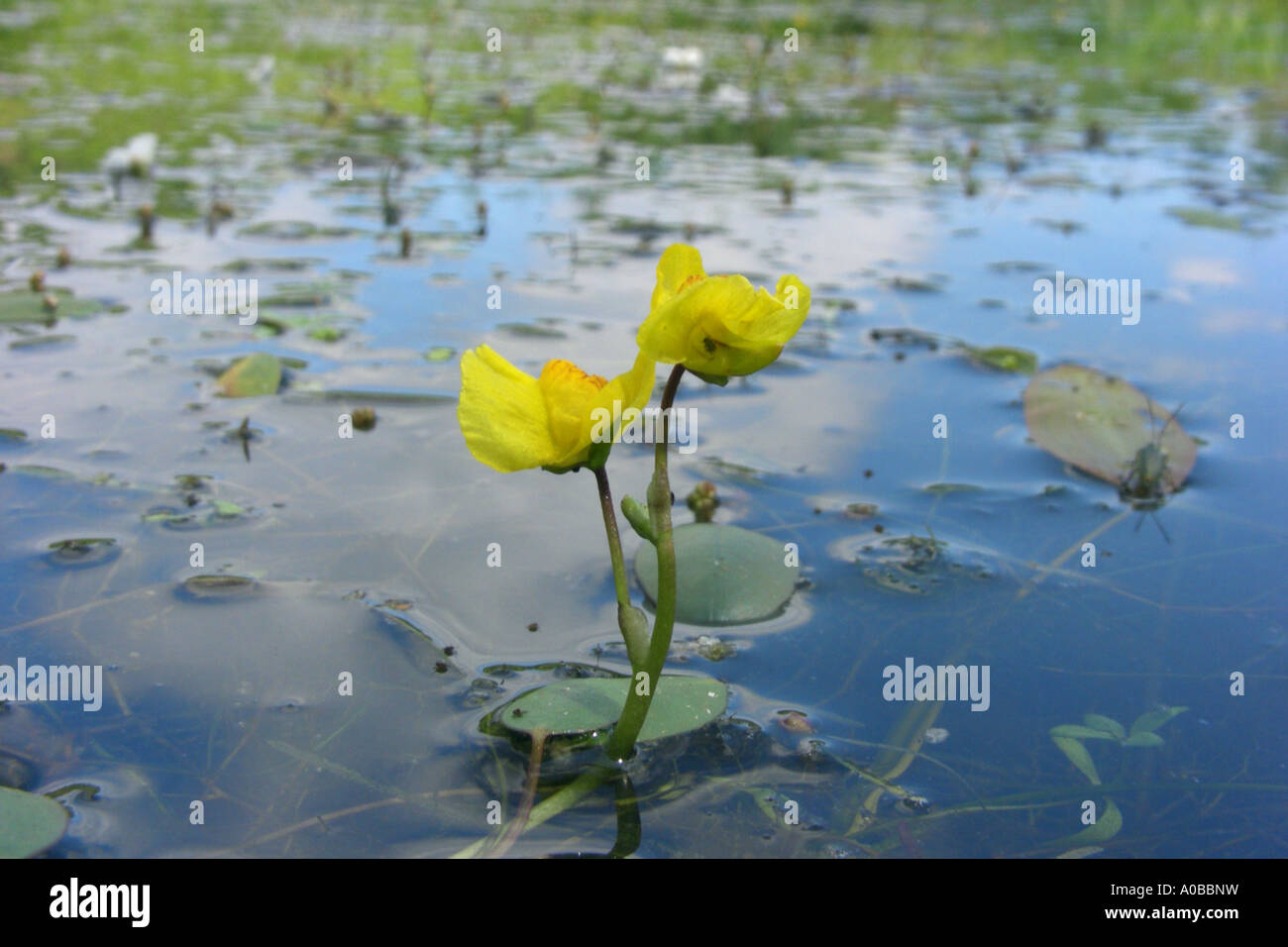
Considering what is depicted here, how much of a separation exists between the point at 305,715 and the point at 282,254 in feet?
8.22

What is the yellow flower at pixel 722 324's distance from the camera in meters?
1.15

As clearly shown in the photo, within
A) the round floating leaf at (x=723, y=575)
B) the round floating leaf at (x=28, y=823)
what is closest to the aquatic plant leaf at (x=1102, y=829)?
the round floating leaf at (x=723, y=575)

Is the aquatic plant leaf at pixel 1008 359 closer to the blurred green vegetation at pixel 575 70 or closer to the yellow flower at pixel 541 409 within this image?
the yellow flower at pixel 541 409

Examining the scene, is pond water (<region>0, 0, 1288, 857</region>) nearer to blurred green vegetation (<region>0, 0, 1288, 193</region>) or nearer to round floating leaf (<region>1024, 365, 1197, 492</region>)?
round floating leaf (<region>1024, 365, 1197, 492</region>)

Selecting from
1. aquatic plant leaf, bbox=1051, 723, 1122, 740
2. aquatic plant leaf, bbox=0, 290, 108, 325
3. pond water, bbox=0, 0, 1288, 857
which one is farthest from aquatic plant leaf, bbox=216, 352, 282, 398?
aquatic plant leaf, bbox=1051, 723, 1122, 740

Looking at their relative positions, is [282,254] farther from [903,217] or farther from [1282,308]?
[1282,308]

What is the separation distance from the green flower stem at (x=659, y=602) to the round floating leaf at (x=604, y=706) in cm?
3

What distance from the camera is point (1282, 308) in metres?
3.30

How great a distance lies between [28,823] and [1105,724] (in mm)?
1388

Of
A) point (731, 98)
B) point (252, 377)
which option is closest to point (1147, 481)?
point (252, 377)

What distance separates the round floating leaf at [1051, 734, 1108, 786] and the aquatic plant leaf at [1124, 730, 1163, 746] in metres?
0.07

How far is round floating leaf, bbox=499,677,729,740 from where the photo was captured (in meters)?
1.40

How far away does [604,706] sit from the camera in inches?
56.2
